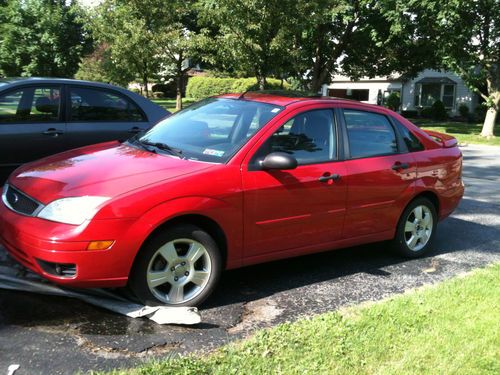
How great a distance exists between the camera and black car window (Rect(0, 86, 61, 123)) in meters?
6.18

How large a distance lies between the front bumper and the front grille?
0.30ft

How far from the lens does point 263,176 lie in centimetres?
425

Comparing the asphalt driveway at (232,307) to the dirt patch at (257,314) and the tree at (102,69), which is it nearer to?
the dirt patch at (257,314)

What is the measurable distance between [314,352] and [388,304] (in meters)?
1.08

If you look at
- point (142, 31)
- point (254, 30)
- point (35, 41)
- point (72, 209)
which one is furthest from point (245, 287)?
point (35, 41)

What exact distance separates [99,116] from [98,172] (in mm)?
2958

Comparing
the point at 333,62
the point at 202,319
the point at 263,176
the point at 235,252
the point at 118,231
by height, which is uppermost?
the point at 333,62

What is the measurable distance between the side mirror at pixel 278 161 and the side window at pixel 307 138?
15cm

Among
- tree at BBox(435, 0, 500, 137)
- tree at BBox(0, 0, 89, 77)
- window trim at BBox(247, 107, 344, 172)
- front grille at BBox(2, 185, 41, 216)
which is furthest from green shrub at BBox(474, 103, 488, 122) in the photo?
front grille at BBox(2, 185, 41, 216)

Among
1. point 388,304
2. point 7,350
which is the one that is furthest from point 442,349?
point 7,350

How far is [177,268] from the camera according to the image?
3.93 m

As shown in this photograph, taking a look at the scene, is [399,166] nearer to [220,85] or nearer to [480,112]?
[220,85]

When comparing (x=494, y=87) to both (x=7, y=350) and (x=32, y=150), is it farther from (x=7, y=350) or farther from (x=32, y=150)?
(x=7, y=350)

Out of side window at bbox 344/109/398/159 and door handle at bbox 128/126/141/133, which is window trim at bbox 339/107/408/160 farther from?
door handle at bbox 128/126/141/133
